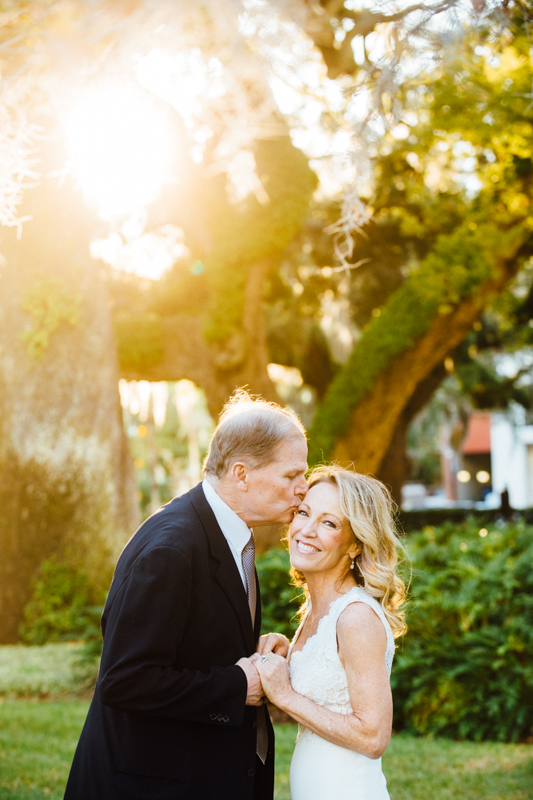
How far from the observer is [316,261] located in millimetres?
16344

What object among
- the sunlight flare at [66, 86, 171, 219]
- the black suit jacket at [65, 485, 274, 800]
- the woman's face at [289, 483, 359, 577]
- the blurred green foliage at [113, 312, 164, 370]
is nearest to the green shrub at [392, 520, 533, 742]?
the woman's face at [289, 483, 359, 577]

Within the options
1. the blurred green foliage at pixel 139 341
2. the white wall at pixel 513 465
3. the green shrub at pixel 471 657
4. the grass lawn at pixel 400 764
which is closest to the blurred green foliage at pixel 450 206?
the blurred green foliage at pixel 139 341

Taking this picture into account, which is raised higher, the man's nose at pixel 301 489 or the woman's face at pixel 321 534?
→ the man's nose at pixel 301 489

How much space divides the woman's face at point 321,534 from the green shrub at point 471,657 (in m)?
3.24

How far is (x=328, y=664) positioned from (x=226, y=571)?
55 centimetres

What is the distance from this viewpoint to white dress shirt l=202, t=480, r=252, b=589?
270cm

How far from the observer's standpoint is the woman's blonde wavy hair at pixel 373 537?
110 inches

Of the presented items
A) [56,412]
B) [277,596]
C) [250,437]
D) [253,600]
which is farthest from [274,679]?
[56,412]

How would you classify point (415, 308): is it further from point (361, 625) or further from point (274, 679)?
point (274, 679)

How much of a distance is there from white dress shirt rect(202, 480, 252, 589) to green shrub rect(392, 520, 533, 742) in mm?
3498

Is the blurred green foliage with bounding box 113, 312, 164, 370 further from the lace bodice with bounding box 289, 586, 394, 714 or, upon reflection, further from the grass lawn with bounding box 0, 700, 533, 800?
the lace bodice with bounding box 289, 586, 394, 714

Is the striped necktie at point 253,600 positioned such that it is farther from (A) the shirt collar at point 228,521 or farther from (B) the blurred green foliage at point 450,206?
(B) the blurred green foliage at point 450,206

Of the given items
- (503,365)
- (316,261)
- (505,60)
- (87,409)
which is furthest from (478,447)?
(87,409)

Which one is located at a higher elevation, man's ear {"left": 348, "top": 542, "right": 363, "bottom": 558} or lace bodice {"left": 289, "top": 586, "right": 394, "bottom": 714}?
man's ear {"left": 348, "top": 542, "right": 363, "bottom": 558}
